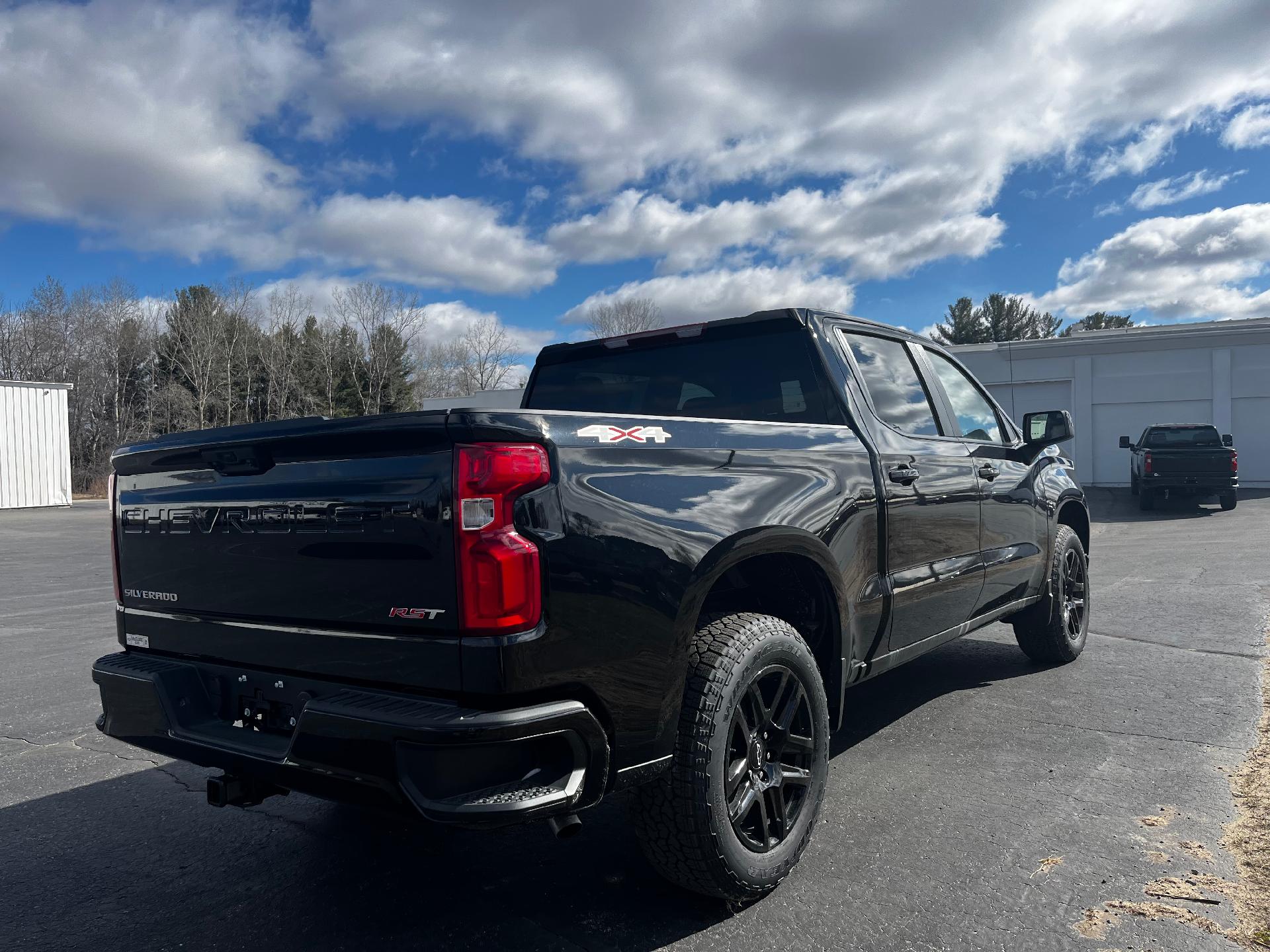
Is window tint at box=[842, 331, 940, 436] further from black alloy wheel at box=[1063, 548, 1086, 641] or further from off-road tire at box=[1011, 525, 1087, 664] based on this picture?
black alloy wheel at box=[1063, 548, 1086, 641]

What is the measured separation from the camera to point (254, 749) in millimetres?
2533

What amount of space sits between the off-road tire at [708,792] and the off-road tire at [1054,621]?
328 centimetres

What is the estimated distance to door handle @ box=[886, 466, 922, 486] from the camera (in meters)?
3.75

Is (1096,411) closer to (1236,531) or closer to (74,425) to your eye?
(1236,531)

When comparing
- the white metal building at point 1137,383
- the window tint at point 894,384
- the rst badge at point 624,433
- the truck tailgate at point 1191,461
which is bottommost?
the truck tailgate at point 1191,461

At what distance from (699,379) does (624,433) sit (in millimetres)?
1609

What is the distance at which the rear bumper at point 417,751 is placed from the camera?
2152 mm

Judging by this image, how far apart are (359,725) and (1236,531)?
16044 millimetres

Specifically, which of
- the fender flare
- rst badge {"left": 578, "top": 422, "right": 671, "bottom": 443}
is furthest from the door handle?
rst badge {"left": 578, "top": 422, "right": 671, "bottom": 443}

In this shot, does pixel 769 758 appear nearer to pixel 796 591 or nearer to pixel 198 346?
pixel 796 591

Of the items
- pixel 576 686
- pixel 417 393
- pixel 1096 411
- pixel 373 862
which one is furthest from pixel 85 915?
pixel 417 393

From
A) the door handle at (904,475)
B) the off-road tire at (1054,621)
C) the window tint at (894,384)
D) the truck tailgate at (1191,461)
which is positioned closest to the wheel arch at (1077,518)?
the off-road tire at (1054,621)

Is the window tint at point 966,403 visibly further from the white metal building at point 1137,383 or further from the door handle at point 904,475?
the white metal building at point 1137,383

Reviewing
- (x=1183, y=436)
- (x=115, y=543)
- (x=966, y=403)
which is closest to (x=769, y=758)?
(x=115, y=543)
